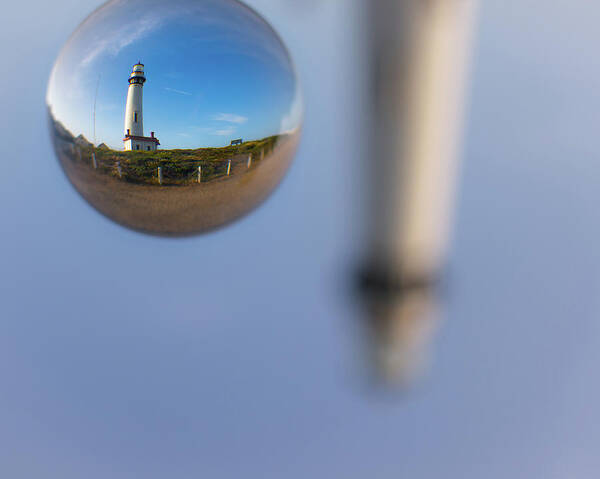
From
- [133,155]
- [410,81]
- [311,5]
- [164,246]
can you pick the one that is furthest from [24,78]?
[410,81]

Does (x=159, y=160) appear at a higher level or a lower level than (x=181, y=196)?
higher

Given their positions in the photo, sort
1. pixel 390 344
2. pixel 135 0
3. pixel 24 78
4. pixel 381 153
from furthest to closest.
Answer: pixel 24 78
pixel 390 344
pixel 381 153
pixel 135 0

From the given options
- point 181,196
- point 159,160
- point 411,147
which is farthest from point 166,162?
point 411,147

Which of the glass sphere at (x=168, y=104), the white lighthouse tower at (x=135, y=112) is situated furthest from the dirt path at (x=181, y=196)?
the white lighthouse tower at (x=135, y=112)

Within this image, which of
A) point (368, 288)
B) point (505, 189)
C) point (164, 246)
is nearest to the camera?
point (368, 288)

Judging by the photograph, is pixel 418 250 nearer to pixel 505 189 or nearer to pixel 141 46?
pixel 141 46

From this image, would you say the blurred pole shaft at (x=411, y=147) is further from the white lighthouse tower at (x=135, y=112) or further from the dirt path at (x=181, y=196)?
the white lighthouse tower at (x=135, y=112)

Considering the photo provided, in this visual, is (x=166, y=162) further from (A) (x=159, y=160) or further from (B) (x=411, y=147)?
(B) (x=411, y=147)

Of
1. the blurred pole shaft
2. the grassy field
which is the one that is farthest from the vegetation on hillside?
the blurred pole shaft
